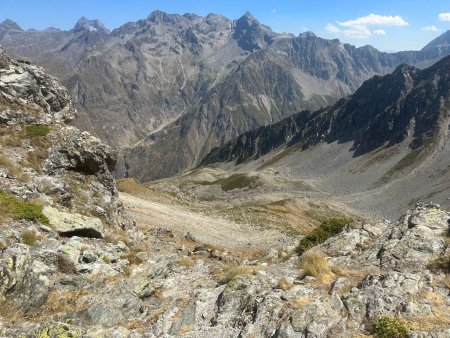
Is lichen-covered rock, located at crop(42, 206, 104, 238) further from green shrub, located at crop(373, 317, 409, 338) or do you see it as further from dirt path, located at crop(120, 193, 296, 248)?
dirt path, located at crop(120, 193, 296, 248)

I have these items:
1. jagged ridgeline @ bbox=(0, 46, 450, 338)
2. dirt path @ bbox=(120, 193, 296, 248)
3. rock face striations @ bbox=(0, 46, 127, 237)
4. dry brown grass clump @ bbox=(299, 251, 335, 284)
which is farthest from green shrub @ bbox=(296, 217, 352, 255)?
rock face striations @ bbox=(0, 46, 127, 237)

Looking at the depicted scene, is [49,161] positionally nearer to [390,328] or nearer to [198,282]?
[198,282]

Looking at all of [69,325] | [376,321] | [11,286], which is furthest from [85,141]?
[376,321]

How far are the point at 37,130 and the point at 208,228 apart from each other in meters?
25.9

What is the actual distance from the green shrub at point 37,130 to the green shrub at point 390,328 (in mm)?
24453

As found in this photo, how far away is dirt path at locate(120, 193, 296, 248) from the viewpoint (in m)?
42.5

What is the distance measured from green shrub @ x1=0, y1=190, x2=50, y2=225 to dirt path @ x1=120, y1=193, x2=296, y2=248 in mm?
20886

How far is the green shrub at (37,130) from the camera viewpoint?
26812mm

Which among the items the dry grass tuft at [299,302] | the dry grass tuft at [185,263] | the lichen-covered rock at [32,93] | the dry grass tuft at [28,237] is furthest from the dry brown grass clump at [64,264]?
the lichen-covered rock at [32,93]

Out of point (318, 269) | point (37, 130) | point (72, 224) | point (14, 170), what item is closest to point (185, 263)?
point (318, 269)

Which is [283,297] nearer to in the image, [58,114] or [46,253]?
[46,253]

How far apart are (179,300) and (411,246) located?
8.88 meters

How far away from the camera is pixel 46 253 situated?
1628 cm

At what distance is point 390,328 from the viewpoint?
9.98 metres
